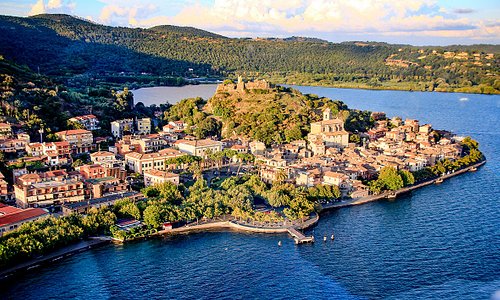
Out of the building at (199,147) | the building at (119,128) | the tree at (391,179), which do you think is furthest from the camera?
the building at (119,128)

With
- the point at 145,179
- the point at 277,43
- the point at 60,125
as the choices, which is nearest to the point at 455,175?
the point at 145,179

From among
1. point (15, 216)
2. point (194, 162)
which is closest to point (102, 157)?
point (194, 162)

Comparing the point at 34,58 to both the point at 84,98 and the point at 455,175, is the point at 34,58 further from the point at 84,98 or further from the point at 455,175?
the point at 455,175

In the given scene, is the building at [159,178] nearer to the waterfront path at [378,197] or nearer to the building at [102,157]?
the building at [102,157]

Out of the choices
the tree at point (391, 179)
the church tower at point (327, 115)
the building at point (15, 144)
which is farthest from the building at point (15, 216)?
the church tower at point (327, 115)

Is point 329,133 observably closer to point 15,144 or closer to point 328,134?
point 328,134

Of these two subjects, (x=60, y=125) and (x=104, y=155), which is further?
(x=60, y=125)

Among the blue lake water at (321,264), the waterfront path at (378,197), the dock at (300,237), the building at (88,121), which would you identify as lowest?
the blue lake water at (321,264)
